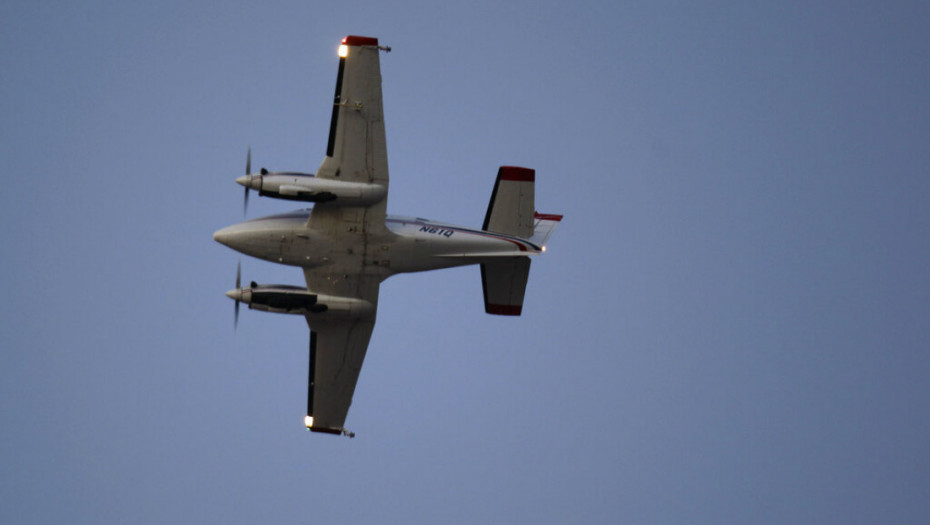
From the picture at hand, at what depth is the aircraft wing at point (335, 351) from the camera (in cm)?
5275

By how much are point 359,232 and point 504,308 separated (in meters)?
7.59

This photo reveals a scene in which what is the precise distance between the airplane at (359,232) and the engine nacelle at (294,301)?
0.14 feet

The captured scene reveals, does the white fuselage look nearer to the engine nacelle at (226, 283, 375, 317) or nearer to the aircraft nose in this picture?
the aircraft nose

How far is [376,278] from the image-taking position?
5278 cm

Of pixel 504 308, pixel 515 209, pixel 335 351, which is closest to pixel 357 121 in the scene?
pixel 515 209

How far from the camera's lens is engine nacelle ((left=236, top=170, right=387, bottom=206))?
49344mm

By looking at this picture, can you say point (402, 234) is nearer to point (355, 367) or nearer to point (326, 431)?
point (355, 367)

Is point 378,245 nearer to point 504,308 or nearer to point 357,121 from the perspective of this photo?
point 357,121

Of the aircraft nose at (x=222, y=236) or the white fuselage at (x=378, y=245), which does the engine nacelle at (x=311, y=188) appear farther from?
the aircraft nose at (x=222, y=236)

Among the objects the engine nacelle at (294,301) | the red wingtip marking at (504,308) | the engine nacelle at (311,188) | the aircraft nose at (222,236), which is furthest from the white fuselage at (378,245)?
the red wingtip marking at (504,308)

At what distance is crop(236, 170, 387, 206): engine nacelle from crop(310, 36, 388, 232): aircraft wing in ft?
1.20

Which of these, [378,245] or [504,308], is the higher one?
[378,245]

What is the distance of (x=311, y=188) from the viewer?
49.7 m

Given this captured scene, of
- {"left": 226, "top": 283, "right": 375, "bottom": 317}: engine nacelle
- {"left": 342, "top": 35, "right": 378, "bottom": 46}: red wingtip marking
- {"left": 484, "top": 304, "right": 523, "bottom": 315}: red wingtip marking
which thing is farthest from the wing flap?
{"left": 342, "top": 35, "right": 378, "bottom": 46}: red wingtip marking
